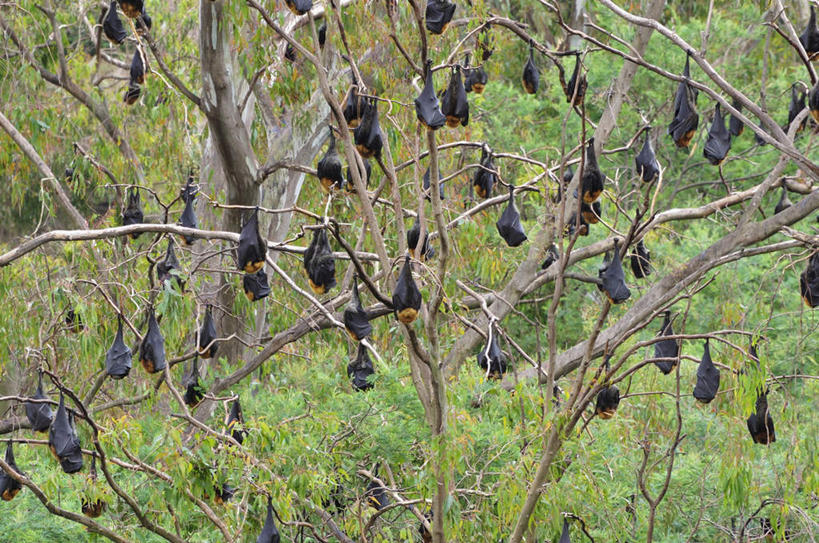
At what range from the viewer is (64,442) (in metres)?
5.33

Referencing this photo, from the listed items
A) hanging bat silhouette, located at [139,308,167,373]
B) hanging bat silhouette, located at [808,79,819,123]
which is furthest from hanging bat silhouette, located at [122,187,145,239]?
hanging bat silhouette, located at [808,79,819,123]

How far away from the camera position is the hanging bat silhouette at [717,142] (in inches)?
215

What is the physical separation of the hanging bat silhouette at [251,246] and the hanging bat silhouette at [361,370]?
57.4 inches

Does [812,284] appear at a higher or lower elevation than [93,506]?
higher

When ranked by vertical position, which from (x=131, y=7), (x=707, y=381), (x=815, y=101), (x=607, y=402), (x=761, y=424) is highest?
(x=131, y=7)

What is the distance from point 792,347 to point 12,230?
49.8 ft

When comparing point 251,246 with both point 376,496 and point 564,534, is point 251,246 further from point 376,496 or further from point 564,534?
point 564,534

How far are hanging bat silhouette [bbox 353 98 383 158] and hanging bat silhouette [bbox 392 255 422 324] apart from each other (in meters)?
0.51

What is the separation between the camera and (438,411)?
14.3ft

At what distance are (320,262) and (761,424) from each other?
1.88 metres

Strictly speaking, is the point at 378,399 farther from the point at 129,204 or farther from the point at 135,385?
the point at 135,385

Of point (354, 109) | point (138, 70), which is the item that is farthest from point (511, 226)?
point (138, 70)

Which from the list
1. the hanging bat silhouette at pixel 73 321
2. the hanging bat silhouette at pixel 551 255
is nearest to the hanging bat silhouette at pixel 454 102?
the hanging bat silhouette at pixel 73 321

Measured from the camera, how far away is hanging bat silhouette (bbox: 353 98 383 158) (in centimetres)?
418
